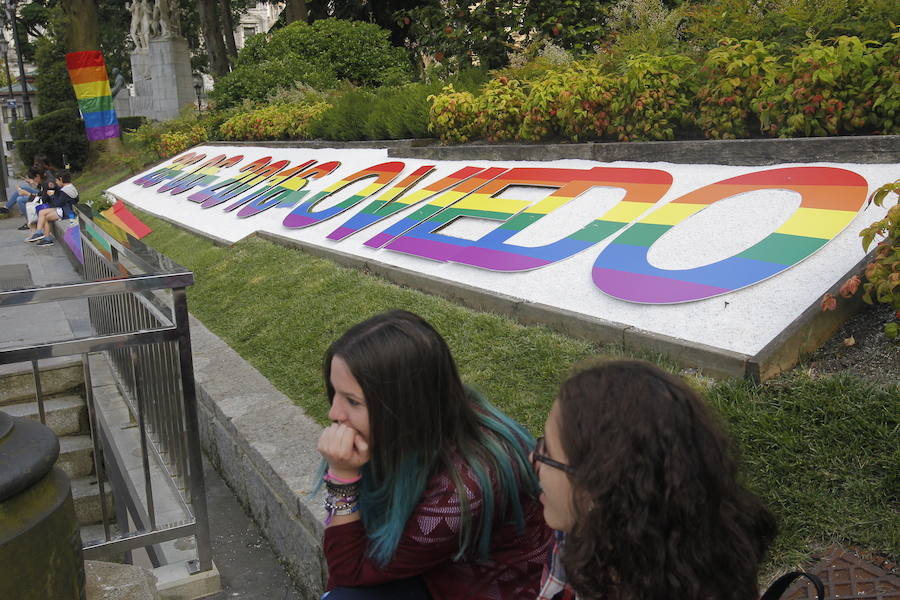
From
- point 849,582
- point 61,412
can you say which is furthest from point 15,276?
point 849,582

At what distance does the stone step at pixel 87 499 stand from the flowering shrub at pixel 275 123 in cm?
943

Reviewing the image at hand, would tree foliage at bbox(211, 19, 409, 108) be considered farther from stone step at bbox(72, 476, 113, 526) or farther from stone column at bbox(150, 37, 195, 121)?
stone step at bbox(72, 476, 113, 526)

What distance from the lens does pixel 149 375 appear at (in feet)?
12.1

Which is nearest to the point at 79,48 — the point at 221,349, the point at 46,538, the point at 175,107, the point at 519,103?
the point at 175,107

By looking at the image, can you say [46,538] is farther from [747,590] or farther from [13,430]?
[747,590]

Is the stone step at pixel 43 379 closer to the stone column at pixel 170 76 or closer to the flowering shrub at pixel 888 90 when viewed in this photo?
the flowering shrub at pixel 888 90

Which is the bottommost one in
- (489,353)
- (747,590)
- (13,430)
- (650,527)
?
(489,353)

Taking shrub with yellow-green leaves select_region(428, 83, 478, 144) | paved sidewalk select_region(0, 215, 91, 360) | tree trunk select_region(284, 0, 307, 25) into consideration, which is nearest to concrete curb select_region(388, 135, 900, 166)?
shrub with yellow-green leaves select_region(428, 83, 478, 144)

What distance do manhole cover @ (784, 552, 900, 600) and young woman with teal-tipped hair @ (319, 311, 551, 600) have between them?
876 millimetres

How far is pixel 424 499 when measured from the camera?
196 cm

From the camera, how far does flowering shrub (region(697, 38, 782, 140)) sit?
572 cm

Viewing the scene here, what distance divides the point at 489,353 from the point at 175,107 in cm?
2492

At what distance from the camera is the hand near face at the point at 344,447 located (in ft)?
6.45

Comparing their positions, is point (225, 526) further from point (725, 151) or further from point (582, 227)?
point (725, 151)
